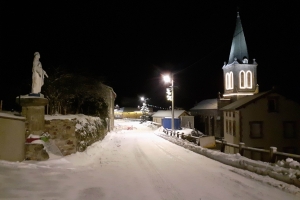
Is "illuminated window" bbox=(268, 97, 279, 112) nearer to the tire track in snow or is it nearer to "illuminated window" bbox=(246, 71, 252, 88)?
"illuminated window" bbox=(246, 71, 252, 88)

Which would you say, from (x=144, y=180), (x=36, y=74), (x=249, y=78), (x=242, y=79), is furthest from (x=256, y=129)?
(x=36, y=74)

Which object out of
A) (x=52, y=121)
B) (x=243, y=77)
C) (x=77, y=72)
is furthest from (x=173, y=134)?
(x=243, y=77)

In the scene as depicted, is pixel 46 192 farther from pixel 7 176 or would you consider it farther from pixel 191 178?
pixel 191 178

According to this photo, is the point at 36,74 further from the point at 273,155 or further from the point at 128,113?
the point at 128,113

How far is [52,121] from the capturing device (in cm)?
1212

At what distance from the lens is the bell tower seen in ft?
159

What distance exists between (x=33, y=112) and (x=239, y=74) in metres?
43.6

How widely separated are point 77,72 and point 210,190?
20286mm

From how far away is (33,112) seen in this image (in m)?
11.6

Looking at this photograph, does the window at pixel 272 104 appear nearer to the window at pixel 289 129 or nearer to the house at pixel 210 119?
the window at pixel 289 129

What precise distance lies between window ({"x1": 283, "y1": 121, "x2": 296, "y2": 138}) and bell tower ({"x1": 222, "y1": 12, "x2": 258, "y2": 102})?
55.1 feet

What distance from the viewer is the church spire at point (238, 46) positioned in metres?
50.2

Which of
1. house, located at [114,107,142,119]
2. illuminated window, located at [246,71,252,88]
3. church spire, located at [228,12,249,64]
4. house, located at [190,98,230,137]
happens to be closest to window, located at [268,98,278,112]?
illuminated window, located at [246,71,252,88]

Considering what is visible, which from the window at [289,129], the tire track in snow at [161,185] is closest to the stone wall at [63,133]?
the tire track in snow at [161,185]
